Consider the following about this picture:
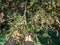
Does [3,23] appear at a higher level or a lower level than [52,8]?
lower

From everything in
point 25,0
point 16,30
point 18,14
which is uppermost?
point 25,0

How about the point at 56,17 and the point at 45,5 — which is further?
the point at 56,17

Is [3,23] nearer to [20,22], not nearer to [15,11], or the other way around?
[15,11]

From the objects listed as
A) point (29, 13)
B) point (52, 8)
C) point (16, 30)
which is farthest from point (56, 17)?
point (16, 30)

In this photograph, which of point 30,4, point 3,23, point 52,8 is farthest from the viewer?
point 3,23

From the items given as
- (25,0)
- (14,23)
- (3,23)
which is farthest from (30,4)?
(3,23)

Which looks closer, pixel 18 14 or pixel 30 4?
pixel 30 4

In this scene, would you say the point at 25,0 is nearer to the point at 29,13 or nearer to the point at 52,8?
the point at 29,13

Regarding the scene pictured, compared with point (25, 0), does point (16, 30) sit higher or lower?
lower

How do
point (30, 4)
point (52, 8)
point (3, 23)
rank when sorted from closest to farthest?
point (30, 4)
point (52, 8)
point (3, 23)
